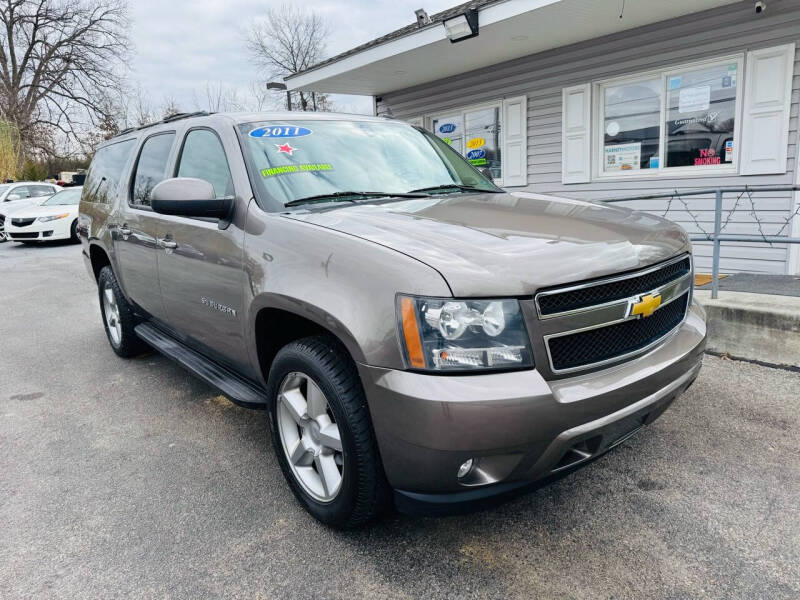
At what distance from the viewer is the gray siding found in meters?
6.26

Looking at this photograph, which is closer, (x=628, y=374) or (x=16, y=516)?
(x=628, y=374)

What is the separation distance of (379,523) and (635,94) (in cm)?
700

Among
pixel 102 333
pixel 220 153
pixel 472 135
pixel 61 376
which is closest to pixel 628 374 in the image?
pixel 220 153

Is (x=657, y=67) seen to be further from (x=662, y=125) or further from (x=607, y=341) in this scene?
(x=607, y=341)

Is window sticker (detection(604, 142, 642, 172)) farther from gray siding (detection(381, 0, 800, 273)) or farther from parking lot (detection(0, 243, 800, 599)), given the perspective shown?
parking lot (detection(0, 243, 800, 599))

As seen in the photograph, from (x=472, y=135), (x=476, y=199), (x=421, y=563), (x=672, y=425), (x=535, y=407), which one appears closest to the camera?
(x=535, y=407)

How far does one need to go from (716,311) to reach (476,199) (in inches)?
102

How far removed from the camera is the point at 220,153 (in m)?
3.02

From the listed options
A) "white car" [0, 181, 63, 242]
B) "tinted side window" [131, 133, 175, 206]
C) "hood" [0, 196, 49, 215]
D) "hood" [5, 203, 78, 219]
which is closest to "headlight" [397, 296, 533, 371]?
"tinted side window" [131, 133, 175, 206]

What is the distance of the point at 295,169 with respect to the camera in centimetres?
280

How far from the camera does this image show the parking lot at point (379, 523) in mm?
2068

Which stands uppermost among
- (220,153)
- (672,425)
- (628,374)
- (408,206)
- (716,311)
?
(220,153)

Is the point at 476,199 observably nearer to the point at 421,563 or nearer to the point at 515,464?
the point at 515,464

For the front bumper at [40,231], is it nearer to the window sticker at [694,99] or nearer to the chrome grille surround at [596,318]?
the window sticker at [694,99]
